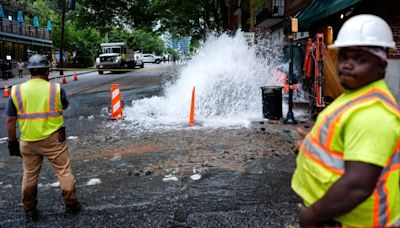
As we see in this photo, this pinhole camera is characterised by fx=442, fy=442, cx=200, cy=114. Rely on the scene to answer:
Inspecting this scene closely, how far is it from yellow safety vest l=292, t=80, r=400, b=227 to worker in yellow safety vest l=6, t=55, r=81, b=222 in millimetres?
3404

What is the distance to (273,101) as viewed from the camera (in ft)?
35.8

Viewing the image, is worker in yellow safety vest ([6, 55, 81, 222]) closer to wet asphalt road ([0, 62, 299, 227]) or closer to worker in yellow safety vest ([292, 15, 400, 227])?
wet asphalt road ([0, 62, 299, 227])

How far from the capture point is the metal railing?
129 ft

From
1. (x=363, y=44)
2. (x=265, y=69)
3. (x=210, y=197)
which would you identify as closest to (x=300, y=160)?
(x=363, y=44)

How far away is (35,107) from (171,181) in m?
2.07

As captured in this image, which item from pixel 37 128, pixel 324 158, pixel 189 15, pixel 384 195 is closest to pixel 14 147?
pixel 37 128

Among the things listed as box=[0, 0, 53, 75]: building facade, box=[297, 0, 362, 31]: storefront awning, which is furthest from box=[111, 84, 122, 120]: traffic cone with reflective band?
box=[0, 0, 53, 75]: building facade

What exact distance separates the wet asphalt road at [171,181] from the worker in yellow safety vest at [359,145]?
2546 mm

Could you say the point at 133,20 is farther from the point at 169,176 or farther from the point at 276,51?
the point at 169,176

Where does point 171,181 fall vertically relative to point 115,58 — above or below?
below

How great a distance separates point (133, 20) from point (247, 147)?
95.8ft

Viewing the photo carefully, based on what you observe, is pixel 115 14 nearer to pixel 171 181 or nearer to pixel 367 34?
pixel 171 181

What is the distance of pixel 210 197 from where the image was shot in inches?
203

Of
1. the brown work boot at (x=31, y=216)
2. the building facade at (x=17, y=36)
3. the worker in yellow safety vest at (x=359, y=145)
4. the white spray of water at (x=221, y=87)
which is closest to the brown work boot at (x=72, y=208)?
the brown work boot at (x=31, y=216)
